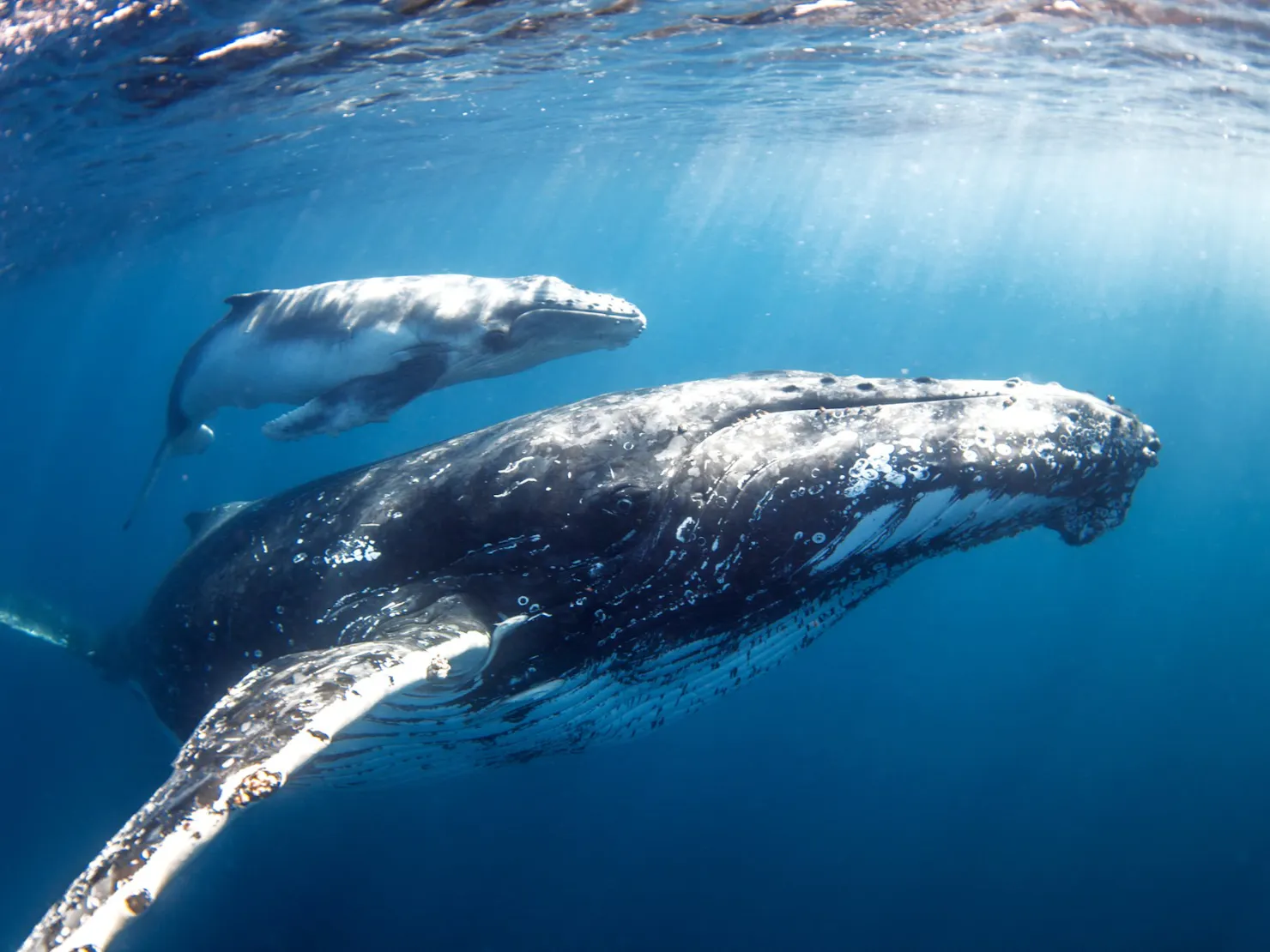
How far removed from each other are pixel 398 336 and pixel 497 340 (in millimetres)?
1541

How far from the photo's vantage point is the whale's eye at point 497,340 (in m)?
10.3

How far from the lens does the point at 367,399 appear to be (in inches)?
417

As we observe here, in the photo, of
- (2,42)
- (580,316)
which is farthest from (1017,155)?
(2,42)

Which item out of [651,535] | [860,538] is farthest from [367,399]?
[860,538]

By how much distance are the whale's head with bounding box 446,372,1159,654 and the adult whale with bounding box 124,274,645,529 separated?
5.67 m

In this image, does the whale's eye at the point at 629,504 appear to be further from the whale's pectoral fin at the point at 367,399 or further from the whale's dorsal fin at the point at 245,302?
the whale's dorsal fin at the point at 245,302

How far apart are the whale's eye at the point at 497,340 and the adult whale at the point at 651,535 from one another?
4981 millimetres

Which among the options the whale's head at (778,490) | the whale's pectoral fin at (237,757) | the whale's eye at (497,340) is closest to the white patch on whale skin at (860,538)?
the whale's head at (778,490)

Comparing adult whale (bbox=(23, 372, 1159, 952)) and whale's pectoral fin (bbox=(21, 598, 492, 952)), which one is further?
adult whale (bbox=(23, 372, 1159, 952))

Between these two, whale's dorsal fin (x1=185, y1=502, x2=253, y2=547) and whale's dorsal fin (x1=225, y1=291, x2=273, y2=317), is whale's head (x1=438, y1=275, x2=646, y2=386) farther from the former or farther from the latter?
whale's dorsal fin (x1=225, y1=291, x2=273, y2=317)

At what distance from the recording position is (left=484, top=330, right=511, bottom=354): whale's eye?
1032 cm

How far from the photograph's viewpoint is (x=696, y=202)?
292 feet

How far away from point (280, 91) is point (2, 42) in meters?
7.50

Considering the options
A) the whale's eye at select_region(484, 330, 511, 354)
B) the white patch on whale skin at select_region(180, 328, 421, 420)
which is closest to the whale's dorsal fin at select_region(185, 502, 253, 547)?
the white patch on whale skin at select_region(180, 328, 421, 420)
